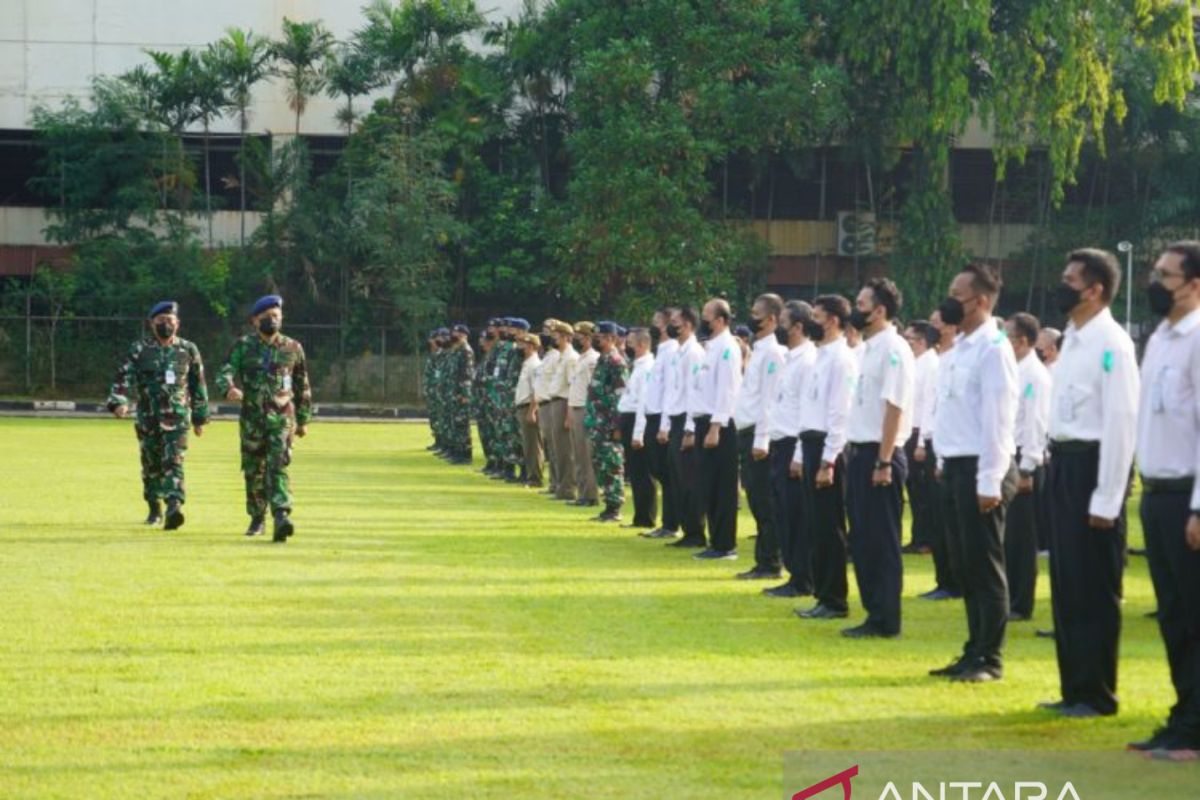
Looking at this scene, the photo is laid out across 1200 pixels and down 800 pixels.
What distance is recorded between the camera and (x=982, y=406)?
34.4 ft

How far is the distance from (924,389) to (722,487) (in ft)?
6.02

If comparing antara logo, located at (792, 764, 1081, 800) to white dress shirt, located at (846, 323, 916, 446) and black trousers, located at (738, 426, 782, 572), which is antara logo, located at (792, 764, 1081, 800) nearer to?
white dress shirt, located at (846, 323, 916, 446)

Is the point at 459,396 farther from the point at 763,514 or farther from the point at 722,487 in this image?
the point at 763,514

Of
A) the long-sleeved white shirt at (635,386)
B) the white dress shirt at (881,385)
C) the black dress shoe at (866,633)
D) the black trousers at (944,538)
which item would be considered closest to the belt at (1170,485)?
the black trousers at (944,538)

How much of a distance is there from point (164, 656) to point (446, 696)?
201 centimetres

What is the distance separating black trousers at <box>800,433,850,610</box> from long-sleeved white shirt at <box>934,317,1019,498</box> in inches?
91.6

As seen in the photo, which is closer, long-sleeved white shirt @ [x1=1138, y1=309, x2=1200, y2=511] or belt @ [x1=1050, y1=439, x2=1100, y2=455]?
long-sleeved white shirt @ [x1=1138, y1=309, x2=1200, y2=511]

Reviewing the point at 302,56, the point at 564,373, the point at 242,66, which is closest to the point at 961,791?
the point at 564,373

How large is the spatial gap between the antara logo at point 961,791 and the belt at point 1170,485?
4.58 feet

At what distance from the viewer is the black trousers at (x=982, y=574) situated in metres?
10.4

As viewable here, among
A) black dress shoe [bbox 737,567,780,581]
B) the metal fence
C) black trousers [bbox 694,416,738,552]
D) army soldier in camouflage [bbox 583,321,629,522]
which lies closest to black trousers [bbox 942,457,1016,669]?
black dress shoe [bbox 737,567,780,581]

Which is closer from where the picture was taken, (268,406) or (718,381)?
(718,381)

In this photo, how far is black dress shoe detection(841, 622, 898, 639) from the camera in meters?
12.1

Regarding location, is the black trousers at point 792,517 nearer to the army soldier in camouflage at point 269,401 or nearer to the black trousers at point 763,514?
the black trousers at point 763,514
